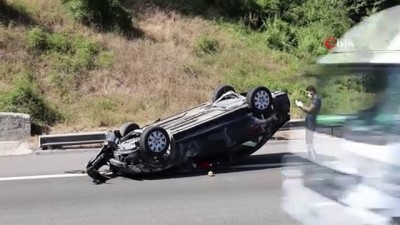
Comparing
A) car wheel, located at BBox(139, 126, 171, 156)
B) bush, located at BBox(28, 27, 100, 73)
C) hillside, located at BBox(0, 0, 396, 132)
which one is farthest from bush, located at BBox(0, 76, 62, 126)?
car wheel, located at BBox(139, 126, 171, 156)

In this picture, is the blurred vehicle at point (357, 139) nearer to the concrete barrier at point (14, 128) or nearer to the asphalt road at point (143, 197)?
the asphalt road at point (143, 197)

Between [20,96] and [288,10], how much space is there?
12.9m

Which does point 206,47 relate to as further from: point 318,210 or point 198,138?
point 318,210

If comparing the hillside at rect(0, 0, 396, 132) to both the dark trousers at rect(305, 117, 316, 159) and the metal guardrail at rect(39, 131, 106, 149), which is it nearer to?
the metal guardrail at rect(39, 131, 106, 149)

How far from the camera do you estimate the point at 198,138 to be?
10125mm

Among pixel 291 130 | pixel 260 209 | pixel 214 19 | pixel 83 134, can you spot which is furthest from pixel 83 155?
pixel 214 19

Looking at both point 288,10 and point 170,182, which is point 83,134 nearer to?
point 170,182

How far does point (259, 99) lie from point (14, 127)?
258 inches

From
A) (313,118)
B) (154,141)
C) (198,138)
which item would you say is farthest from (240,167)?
(313,118)

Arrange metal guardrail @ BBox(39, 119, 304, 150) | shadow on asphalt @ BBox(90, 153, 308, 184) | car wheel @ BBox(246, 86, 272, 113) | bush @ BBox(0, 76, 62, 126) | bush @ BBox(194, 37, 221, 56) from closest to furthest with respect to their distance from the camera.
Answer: shadow on asphalt @ BBox(90, 153, 308, 184)
car wheel @ BBox(246, 86, 272, 113)
metal guardrail @ BBox(39, 119, 304, 150)
bush @ BBox(0, 76, 62, 126)
bush @ BBox(194, 37, 221, 56)

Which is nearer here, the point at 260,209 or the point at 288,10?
the point at 260,209

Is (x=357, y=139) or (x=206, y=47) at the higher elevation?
(x=206, y=47)

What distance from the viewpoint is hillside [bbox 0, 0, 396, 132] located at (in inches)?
664

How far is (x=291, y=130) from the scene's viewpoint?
14305 mm
